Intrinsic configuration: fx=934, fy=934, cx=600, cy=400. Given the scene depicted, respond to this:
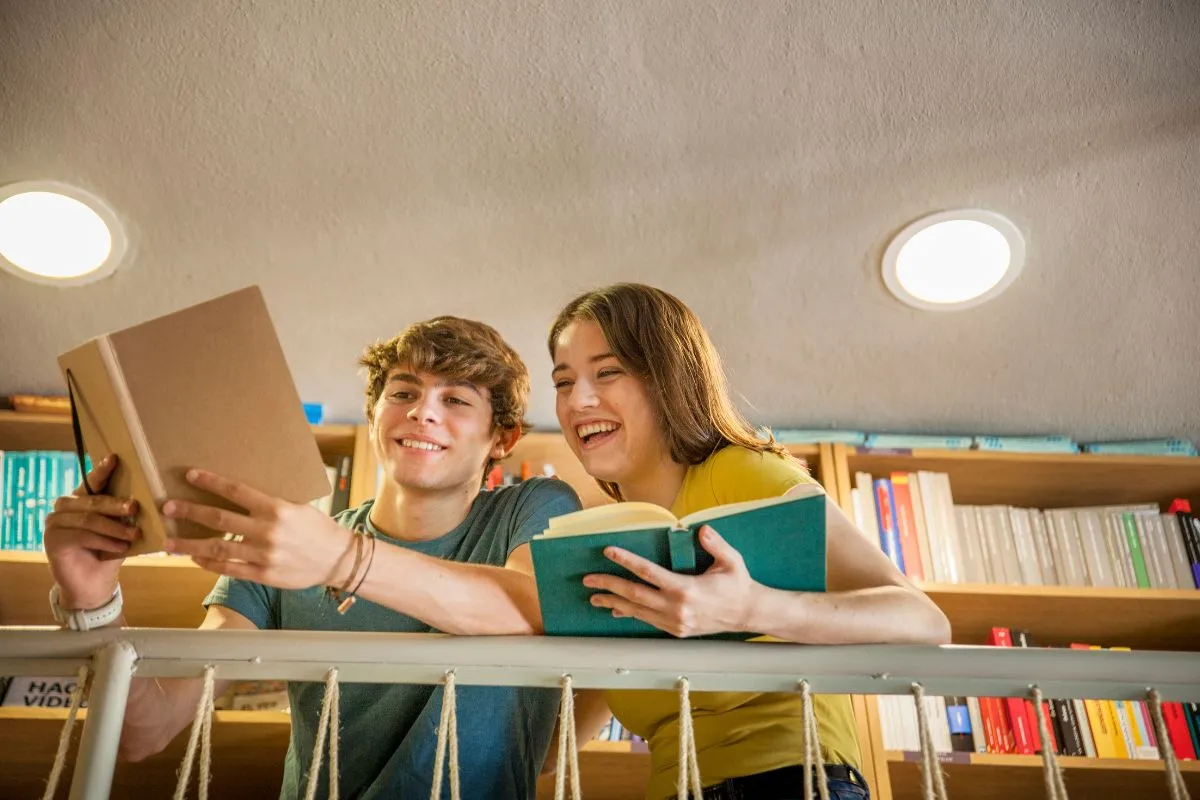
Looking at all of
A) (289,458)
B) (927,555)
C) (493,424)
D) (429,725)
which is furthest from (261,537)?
(927,555)

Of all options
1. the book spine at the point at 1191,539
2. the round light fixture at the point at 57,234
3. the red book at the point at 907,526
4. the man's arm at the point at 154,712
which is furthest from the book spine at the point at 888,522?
the round light fixture at the point at 57,234

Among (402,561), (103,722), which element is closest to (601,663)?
(402,561)

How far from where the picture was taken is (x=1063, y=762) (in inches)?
78.2

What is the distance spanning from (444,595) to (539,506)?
0.45m

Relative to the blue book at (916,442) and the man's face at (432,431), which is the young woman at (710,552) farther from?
the blue book at (916,442)

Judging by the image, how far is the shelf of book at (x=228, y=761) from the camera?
1.91 metres

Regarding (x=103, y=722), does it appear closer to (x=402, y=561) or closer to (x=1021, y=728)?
(x=402, y=561)

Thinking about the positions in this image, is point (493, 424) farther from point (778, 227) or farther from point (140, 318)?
point (140, 318)

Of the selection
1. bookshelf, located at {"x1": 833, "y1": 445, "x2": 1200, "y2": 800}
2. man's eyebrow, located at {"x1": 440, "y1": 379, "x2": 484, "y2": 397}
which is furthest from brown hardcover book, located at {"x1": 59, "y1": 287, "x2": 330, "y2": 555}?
bookshelf, located at {"x1": 833, "y1": 445, "x2": 1200, "y2": 800}

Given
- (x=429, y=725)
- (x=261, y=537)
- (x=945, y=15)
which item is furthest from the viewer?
(x=945, y=15)

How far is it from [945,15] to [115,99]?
1.59 metres

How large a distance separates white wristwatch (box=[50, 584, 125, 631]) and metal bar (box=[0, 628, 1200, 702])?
0.09 m

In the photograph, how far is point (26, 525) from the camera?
2.17 m

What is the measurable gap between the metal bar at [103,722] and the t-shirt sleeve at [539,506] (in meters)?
0.54
